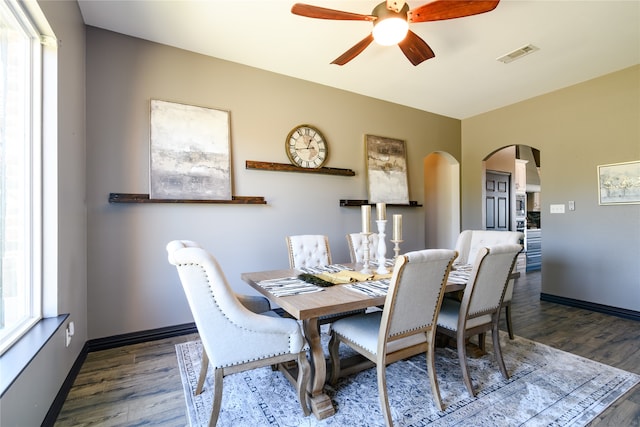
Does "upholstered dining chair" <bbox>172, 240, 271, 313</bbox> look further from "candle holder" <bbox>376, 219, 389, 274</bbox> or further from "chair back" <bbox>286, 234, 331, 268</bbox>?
"candle holder" <bbox>376, 219, 389, 274</bbox>

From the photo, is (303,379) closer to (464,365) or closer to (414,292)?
(414,292)

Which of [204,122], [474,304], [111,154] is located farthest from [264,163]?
[474,304]

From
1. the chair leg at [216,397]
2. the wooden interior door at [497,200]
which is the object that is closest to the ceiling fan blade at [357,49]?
the chair leg at [216,397]

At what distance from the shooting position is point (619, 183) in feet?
11.4

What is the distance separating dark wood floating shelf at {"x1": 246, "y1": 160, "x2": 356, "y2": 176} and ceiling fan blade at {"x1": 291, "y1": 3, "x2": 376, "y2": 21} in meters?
1.63

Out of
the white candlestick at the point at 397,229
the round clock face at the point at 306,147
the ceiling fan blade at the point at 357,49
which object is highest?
the ceiling fan blade at the point at 357,49

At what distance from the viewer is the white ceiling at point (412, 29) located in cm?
238

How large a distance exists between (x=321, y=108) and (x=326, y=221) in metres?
1.42

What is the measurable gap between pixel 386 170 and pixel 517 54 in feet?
6.22

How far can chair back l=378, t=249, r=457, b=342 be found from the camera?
4.99 feet

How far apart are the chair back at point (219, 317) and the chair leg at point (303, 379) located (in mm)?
143

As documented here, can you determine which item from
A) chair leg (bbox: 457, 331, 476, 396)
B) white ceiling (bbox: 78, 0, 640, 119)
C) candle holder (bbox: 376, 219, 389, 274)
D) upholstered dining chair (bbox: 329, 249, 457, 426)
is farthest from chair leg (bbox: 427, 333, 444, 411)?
white ceiling (bbox: 78, 0, 640, 119)

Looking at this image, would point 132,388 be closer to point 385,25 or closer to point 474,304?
point 474,304

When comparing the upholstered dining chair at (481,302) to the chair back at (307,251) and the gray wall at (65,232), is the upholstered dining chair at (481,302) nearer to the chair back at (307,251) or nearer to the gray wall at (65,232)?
the chair back at (307,251)
